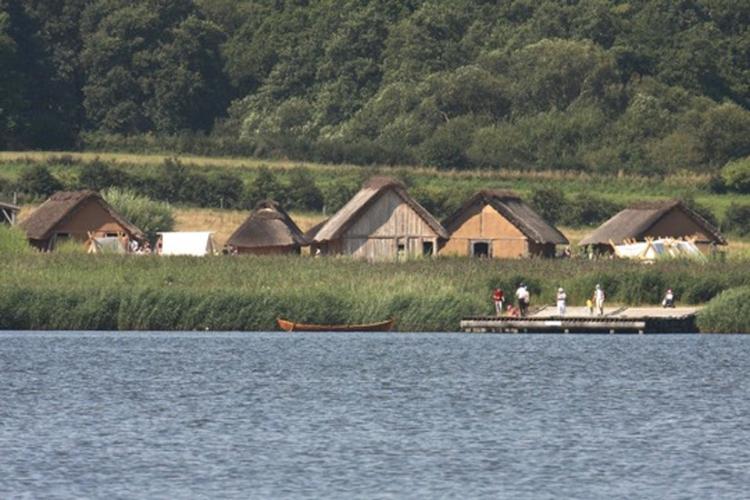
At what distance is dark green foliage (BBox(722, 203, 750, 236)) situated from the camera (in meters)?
100

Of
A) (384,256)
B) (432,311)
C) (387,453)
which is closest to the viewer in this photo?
(387,453)

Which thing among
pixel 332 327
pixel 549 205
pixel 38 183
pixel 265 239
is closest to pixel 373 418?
pixel 332 327

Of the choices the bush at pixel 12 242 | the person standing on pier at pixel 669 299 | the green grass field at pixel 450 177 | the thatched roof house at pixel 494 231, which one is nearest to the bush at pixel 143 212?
the green grass field at pixel 450 177

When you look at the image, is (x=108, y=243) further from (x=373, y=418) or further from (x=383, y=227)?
(x=373, y=418)

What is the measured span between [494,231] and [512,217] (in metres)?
1.12

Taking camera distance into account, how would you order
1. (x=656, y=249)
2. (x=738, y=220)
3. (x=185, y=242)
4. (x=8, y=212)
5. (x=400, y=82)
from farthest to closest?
(x=400, y=82)
(x=738, y=220)
(x=8, y=212)
(x=185, y=242)
(x=656, y=249)

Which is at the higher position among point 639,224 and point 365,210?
point 365,210

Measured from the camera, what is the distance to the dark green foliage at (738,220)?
100125mm

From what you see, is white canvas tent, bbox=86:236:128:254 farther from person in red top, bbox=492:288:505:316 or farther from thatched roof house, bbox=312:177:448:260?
person in red top, bbox=492:288:505:316

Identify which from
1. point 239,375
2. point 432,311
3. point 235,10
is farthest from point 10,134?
point 239,375

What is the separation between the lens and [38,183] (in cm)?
10212

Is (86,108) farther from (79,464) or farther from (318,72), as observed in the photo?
(79,464)

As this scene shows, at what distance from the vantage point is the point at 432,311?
66438 millimetres

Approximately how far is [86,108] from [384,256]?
47974 mm
